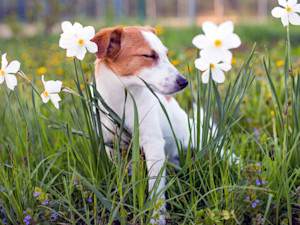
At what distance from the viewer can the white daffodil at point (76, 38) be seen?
1.38 m

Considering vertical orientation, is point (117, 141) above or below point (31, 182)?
above

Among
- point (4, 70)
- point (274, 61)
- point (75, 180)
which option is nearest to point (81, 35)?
point (4, 70)

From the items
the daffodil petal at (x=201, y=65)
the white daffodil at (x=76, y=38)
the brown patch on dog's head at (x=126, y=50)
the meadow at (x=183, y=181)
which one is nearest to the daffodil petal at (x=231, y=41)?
the daffodil petal at (x=201, y=65)

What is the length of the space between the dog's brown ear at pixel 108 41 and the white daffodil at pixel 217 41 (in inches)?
26.2

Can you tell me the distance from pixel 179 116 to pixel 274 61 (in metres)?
2.16

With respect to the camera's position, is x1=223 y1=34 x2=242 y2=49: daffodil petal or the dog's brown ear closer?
x1=223 y1=34 x2=242 y2=49: daffodil petal

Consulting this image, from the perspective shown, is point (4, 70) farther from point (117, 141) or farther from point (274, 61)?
point (274, 61)

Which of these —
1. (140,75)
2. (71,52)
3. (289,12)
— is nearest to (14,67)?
(71,52)

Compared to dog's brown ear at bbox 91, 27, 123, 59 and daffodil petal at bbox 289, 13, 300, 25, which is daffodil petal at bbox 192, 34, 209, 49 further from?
dog's brown ear at bbox 91, 27, 123, 59

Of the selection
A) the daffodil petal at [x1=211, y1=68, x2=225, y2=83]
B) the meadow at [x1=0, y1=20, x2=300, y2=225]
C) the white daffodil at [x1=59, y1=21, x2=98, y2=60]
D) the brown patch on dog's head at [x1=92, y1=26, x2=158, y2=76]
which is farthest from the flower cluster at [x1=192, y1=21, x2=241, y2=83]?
the brown patch on dog's head at [x1=92, y1=26, x2=158, y2=76]

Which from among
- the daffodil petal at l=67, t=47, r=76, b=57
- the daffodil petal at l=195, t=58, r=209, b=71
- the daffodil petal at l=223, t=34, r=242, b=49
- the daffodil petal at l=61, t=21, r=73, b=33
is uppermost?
the daffodil petal at l=61, t=21, r=73, b=33

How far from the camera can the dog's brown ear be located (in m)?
1.74

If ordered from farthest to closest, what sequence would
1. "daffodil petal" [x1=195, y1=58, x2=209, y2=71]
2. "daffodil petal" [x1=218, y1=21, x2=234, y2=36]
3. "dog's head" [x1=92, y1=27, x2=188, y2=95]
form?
1. "dog's head" [x1=92, y1=27, x2=188, y2=95]
2. "daffodil petal" [x1=195, y1=58, x2=209, y2=71]
3. "daffodil petal" [x1=218, y1=21, x2=234, y2=36]

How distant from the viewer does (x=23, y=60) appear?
5004 millimetres
